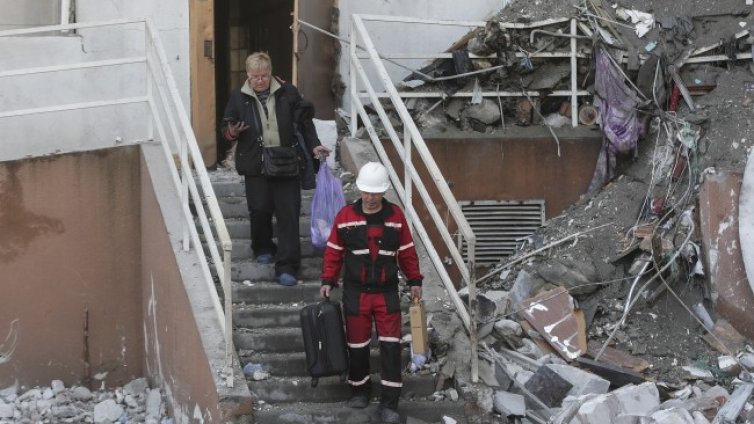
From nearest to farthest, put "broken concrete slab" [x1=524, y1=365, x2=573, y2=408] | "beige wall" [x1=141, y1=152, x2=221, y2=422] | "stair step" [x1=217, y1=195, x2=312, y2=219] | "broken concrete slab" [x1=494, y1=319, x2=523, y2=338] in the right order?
"beige wall" [x1=141, y1=152, x2=221, y2=422] → "broken concrete slab" [x1=524, y1=365, x2=573, y2=408] → "broken concrete slab" [x1=494, y1=319, x2=523, y2=338] → "stair step" [x1=217, y1=195, x2=312, y2=219]

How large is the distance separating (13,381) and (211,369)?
2.96 meters

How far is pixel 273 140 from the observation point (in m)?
7.73

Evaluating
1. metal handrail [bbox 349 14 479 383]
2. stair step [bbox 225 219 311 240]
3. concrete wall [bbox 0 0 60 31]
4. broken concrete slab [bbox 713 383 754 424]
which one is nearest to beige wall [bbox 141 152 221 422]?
stair step [bbox 225 219 311 240]

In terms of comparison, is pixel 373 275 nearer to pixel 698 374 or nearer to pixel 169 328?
pixel 169 328

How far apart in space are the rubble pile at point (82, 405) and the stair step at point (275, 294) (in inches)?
44.6

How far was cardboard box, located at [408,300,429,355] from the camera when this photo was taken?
261 inches

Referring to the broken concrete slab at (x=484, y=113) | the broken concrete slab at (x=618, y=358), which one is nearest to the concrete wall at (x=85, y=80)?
the broken concrete slab at (x=484, y=113)

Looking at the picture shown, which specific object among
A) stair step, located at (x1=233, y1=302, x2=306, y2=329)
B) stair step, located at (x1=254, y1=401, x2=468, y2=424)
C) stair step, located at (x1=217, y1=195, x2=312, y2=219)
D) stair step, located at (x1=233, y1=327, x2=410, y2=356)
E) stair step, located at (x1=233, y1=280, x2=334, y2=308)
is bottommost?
stair step, located at (x1=254, y1=401, x2=468, y2=424)

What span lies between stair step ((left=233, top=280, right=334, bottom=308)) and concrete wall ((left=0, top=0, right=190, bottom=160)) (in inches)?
104

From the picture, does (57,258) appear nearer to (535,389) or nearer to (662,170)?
(535,389)

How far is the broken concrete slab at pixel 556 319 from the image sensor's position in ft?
25.3

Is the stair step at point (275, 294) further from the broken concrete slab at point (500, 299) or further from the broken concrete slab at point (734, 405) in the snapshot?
the broken concrete slab at point (734, 405)

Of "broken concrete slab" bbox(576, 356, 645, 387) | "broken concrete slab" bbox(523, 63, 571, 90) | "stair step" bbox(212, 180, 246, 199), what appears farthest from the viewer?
"broken concrete slab" bbox(523, 63, 571, 90)

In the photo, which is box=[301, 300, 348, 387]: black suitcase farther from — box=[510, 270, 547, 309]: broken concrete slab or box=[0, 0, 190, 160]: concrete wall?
box=[0, 0, 190, 160]: concrete wall
